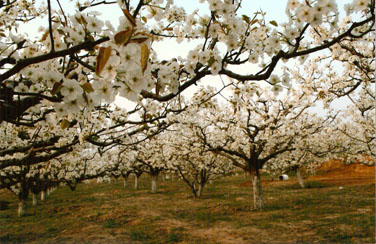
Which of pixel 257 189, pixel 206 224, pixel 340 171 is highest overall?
pixel 257 189

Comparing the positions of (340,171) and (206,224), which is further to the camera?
(340,171)

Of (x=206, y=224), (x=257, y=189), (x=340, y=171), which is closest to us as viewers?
(x=206, y=224)

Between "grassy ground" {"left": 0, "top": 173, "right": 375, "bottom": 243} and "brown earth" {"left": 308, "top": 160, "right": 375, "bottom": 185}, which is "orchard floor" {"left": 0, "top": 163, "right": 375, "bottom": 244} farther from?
"brown earth" {"left": 308, "top": 160, "right": 375, "bottom": 185}

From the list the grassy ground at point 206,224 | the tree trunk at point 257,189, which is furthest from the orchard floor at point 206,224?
the tree trunk at point 257,189

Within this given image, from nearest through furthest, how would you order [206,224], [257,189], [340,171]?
1. [206,224]
2. [257,189]
3. [340,171]

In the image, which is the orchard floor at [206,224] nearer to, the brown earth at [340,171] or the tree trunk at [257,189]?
the tree trunk at [257,189]

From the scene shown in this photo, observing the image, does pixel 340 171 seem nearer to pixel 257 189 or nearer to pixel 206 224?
pixel 257 189

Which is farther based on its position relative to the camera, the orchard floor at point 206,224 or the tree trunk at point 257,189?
the tree trunk at point 257,189

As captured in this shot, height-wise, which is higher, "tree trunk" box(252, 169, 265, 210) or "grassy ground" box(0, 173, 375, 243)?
"tree trunk" box(252, 169, 265, 210)

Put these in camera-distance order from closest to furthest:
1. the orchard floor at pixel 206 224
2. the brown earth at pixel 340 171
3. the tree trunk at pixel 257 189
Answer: the orchard floor at pixel 206 224 → the tree trunk at pixel 257 189 → the brown earth at pixel 340 171

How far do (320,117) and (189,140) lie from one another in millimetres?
8282

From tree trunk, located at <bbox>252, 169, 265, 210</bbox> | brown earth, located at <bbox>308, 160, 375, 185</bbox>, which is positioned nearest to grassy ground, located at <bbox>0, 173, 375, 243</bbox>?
tree trunk, located at <bbox>252, 169, 265, 210</bbox>

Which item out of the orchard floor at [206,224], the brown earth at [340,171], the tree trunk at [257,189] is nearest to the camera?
the orchard floor at [206,224]

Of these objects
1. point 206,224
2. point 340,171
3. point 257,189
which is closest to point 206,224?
point 206,224
